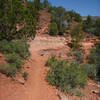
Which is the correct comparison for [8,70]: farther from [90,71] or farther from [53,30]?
[53,30]

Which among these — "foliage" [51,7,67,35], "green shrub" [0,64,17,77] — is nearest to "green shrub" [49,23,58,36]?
"foliage" [51,7,67,35]

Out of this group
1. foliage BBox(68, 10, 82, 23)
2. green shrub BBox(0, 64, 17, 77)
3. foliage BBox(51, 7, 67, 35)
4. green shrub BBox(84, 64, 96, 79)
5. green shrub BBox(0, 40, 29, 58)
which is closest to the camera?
green shrub BBox(0, 64, 17, 77)

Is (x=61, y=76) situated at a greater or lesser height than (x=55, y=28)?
lesser

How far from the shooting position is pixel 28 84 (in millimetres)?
12391

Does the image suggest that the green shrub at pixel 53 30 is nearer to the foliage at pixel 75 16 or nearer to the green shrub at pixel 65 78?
the foliage at pixel 75 16

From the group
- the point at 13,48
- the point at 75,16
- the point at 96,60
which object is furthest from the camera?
the point at 75,16

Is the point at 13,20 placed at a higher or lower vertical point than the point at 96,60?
higher

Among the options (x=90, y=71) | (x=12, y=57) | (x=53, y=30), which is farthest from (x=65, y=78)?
(x=53, y=30)

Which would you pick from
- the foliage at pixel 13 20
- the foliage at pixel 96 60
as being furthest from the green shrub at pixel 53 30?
the foliage at pixel 13 20

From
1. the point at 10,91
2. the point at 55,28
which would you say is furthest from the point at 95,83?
the point at 55,28

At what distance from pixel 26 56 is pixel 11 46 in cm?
172

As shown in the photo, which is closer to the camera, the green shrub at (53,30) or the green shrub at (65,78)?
the green shrub at (65,78)

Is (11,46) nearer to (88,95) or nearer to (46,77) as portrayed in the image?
(46,77)

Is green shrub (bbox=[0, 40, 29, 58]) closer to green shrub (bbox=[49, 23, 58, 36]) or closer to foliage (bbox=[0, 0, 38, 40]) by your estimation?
foliage (bbox=[0, 0, 38, 40])
